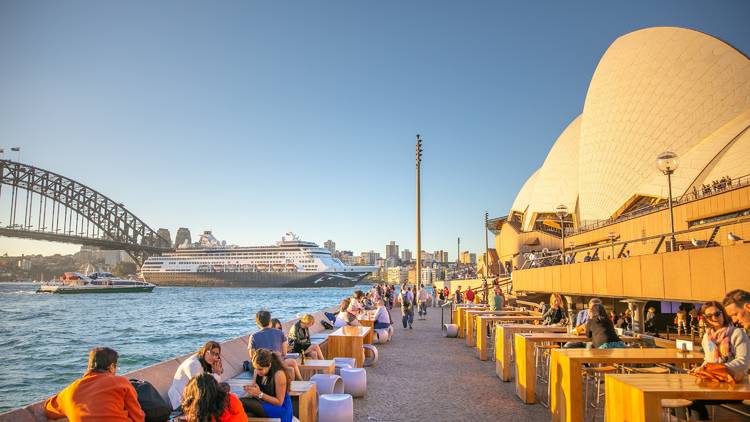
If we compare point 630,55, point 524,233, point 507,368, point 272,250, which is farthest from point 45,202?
point 507,368

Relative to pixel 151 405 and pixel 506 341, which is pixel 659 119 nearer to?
pixel 506 341

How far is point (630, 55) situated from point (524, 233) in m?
21.3

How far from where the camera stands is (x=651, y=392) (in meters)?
3.12

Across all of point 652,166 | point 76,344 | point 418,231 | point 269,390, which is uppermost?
point 652,166

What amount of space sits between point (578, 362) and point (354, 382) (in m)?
2.94

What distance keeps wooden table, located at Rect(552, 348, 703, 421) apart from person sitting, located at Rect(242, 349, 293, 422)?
255 centimetres

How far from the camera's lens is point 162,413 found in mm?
3693

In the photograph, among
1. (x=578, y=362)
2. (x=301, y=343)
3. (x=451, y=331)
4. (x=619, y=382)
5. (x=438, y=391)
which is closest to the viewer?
(x=619, y=382)

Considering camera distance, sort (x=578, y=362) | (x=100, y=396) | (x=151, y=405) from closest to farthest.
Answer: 1. (x=100, y=396)
2. (x=151, y=405)
3. (x=578, y=362)

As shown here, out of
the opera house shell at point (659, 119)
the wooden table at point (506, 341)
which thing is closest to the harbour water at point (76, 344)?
the wooden table at point (506, 341)

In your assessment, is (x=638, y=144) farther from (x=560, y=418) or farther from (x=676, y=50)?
(x=560, y=418)

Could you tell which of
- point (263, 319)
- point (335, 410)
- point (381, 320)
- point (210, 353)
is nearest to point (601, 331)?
point (335, 410)

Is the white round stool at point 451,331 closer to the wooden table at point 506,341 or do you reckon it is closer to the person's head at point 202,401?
the wooden table at point 506,341

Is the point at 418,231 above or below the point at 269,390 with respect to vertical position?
above
